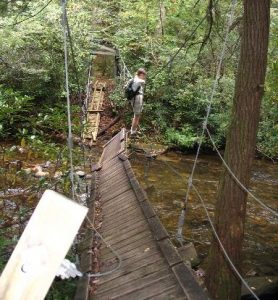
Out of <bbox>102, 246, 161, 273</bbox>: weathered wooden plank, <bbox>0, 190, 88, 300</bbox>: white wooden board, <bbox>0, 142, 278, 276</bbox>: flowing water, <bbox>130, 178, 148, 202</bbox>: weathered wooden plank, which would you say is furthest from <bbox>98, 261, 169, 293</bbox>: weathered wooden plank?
<bbox>0, 190, 88, 300</bbox>: white wooden board

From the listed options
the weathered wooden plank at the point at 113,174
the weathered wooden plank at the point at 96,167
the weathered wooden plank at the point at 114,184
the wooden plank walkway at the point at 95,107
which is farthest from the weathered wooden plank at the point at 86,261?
the wooden plank walkway at the point at 95,107

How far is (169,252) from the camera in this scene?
13.1 feet

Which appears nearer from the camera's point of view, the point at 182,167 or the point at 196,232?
the point at 196,232

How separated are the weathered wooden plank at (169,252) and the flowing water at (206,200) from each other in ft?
5.40

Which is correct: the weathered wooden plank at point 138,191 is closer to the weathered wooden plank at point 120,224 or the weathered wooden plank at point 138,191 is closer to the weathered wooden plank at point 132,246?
the weathered wooden plank at point 120,224

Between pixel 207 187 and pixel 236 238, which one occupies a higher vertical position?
pixel 236 238

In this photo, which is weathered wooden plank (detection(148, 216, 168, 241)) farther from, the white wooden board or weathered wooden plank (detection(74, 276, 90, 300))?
the white wooden board

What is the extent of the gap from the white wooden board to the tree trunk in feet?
8.44

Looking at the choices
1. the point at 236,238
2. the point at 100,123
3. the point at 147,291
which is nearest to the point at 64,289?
the point at 147,291

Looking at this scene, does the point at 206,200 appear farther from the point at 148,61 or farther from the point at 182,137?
the point at 148,61

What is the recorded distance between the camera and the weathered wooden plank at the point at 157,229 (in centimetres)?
436

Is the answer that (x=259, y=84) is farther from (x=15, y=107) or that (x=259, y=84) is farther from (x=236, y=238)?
(x=15, y=107)

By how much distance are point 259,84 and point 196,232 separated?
3.71 meters

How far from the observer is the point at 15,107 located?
4383mm
